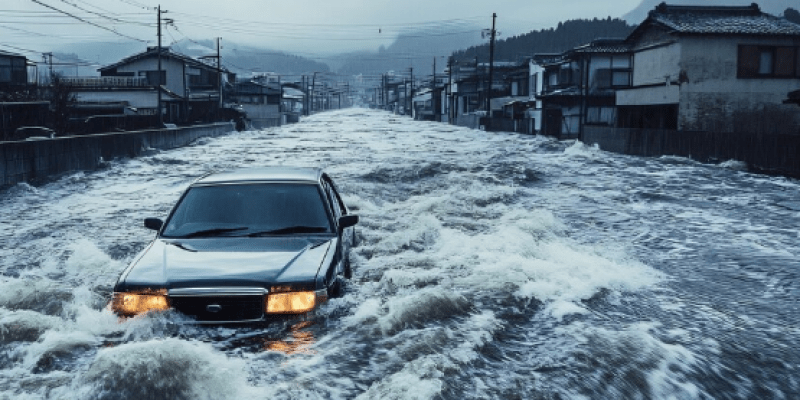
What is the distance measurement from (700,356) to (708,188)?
1616cm

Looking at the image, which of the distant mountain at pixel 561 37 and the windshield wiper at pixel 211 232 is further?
the distant mountain at pixel 561 37

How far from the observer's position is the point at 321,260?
5.96 metres

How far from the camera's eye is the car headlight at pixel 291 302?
550cm

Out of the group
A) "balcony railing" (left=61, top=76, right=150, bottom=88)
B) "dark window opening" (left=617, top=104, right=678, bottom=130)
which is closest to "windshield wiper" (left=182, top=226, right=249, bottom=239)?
"dark window opening" (left=617, top=104, right=678, bottom=130)

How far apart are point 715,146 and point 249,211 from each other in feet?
82.3

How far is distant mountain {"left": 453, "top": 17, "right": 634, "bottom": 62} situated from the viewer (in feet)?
412

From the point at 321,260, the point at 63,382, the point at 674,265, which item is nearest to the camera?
the point at 63,382

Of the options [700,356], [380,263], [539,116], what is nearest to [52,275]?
[380,263]

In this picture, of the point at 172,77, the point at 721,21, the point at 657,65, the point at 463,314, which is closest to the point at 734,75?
the point at 721,21

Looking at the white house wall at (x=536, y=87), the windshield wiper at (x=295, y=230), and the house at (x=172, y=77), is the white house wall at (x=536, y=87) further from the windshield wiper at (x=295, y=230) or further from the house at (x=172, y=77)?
the windshield wiper at (x=295, y=230)

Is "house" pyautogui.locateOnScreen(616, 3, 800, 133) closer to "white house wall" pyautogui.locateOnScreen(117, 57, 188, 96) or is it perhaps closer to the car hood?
the car hood

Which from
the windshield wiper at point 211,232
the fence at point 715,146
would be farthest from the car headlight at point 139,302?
the fence at point 715,146

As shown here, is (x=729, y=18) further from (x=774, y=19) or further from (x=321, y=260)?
(x=321, y=260)

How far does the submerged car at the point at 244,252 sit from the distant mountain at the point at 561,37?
117413 millimetres
